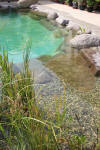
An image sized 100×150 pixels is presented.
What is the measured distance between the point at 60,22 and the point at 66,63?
349 centimetres

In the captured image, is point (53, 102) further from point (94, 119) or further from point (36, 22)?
point (36, 22)

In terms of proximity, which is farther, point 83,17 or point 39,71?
point 83,17

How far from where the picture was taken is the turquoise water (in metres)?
5.34

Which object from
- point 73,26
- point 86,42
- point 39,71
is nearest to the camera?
→ point 39,71

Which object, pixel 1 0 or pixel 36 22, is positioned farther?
pixel 1 0

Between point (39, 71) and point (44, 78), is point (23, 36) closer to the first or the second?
point (39, 71)

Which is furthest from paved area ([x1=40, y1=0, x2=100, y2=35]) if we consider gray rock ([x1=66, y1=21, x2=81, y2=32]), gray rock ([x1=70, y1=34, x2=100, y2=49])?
gray rock ([x1=70, y1=34, x2=100, y2=49])

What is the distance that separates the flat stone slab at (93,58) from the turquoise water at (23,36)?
3.22 feet

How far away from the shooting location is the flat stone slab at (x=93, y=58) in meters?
3.86

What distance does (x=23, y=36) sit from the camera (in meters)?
6.71

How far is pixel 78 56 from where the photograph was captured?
4738 millimetres

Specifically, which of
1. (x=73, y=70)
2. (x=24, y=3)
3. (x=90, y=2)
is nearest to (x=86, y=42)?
(x=73, y=70)

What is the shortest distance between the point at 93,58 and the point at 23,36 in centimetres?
326

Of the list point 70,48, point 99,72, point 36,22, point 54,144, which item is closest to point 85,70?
point 99,72
